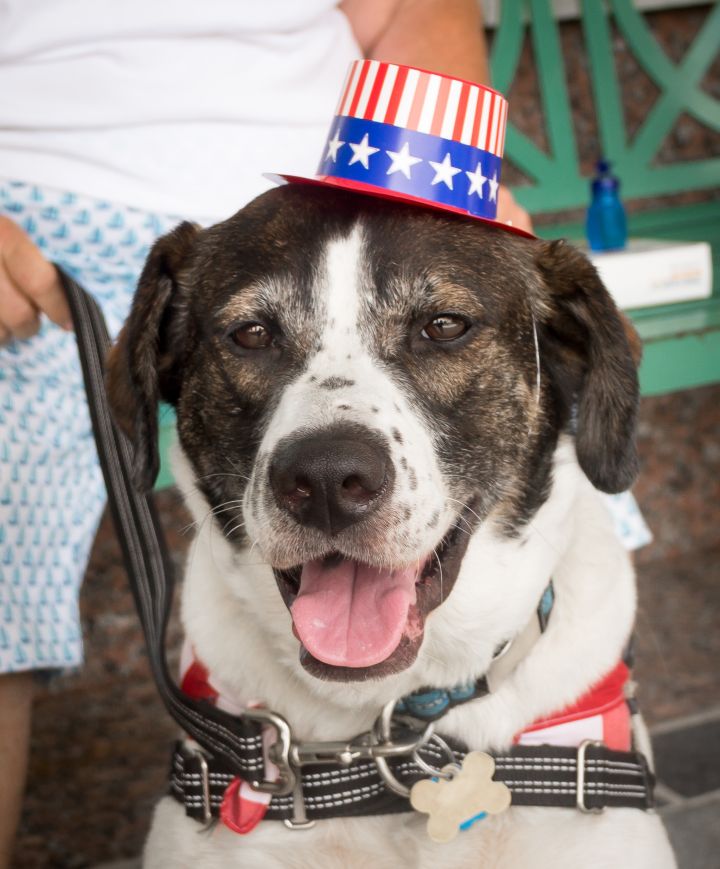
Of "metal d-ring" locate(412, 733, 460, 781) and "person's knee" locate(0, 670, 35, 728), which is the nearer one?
"metal d-ring" locate(412, 733, 460, 781)

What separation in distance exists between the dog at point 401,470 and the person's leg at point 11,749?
417mm

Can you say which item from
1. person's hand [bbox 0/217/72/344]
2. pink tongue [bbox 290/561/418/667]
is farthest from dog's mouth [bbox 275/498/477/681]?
person's hand [bbox 0/217/72/344]

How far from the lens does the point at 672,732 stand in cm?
289

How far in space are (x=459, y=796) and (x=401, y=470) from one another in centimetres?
49

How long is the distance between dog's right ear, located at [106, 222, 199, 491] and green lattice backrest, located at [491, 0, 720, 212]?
2032 millimetres

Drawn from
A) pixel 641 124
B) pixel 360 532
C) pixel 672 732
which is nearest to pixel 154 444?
pixel 360 532

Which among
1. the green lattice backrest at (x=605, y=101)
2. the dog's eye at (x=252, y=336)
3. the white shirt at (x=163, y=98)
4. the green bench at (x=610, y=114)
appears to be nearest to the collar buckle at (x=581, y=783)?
the dog's eye at (x=252, y=336)

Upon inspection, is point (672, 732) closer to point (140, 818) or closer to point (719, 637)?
point (719, 637)

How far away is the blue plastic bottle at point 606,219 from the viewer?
10.3 ft

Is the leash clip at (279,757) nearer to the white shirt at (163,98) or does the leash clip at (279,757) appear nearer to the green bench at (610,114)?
the white shirt at (163,98)

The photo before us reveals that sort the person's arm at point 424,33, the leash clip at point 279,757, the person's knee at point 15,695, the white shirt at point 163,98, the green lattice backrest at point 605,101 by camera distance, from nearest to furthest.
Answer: the leash clip at point 279,757
the white shirt at point 163,98
the person's knee at point 15,695
the person's arm at point 424,33
the green lattice backrest at point 605,101

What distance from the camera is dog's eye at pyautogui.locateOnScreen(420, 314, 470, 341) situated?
1666mm

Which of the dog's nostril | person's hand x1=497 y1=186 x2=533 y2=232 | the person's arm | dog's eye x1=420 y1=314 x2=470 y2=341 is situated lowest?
the dog's nostril

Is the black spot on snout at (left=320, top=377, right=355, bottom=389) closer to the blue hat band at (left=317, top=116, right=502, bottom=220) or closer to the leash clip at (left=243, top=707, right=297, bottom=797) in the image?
the blue hat band at (left=317, top=116, right=502, bottom=220)
